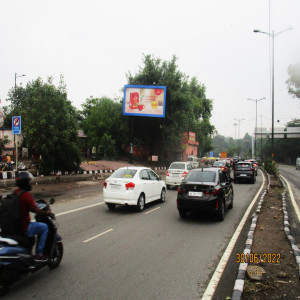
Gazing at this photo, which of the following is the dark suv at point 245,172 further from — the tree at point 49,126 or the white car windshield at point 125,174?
the white car windshield at point 125,174

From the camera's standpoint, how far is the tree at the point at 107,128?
3778 cm

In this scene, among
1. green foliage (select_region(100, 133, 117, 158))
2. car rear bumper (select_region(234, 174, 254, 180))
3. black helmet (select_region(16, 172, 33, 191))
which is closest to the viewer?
black helmet (select_region(16, 172, 33, 191))

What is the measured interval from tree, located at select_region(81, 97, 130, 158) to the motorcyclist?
108 feet

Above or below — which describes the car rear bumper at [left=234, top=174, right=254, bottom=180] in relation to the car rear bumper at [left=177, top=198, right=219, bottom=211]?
below

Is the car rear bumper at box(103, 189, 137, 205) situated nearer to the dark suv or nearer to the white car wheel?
the white car wheel

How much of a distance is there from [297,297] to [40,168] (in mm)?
17555

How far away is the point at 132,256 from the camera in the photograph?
554 cm

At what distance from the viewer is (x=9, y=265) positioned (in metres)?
3.79

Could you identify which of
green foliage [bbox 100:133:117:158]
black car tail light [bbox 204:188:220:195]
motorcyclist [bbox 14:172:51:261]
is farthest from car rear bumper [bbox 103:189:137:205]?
green foliage [bbox 100:133:117:158]

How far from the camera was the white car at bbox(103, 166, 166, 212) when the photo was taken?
9727 mm

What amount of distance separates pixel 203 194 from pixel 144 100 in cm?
2833

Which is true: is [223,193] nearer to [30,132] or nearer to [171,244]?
[171,244]

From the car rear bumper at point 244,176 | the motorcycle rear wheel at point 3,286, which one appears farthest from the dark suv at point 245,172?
the motorcycle rear wheel at point 3,286

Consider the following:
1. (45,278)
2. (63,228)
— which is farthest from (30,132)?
(45,278)
